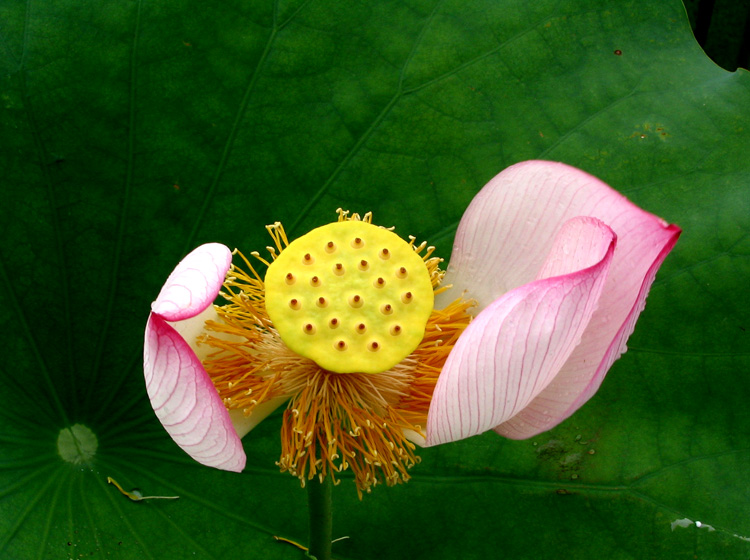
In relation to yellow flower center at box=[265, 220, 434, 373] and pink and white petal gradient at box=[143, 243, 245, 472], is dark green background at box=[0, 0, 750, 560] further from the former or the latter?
pink and white petal gradient at box=[143, 243, 245, 472]

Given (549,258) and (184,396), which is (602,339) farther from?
(184,396)

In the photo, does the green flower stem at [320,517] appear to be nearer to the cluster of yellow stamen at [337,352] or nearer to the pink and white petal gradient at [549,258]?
the cluster of yellow stamen at [337,352]

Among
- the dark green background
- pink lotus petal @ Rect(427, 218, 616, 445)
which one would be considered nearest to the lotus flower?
pink lotus petal @ Rect(427, 218, 616, 445)

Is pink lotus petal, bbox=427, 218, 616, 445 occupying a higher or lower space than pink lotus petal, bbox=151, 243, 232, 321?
lower

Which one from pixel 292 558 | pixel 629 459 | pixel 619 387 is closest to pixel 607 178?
pixel 619 387

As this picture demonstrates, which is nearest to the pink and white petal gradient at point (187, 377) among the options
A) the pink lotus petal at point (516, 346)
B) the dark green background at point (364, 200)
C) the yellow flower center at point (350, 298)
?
the yellow flower center at point (350, 298)

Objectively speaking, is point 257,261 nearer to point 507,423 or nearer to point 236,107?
point 236,107
